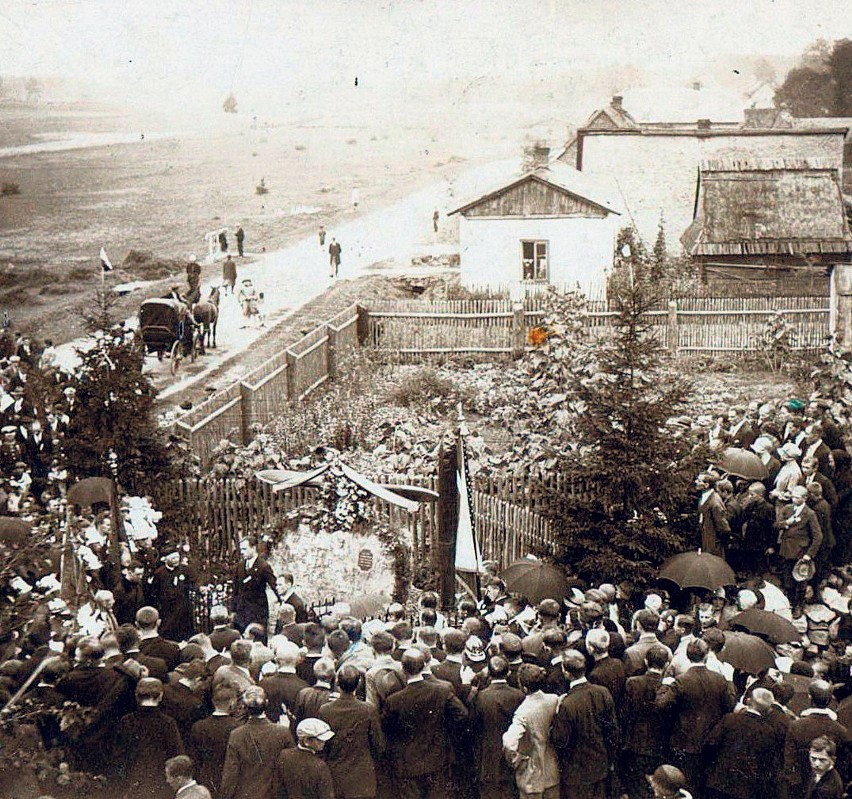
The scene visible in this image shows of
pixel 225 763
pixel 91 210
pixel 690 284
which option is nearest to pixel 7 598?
pixel 225 763

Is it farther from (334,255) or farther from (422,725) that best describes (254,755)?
(334,255)

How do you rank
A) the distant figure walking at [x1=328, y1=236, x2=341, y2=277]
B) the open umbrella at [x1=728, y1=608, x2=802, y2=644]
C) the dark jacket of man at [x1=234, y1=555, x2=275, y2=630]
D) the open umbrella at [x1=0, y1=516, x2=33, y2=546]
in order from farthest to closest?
1. the distant figure walking at [x1=328, y1=236, x2=341, y2=277]
2. the dark jacket of man at [x1=234, y1=555, x2=275, y2=630]
3. the open umbrella at [x1=0, y1=516, x2=33, y2=546]
4. the open umbrella at [x1=728, y1=608, x2=802, y2=644]

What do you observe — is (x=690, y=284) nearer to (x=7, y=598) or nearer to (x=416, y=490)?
(x=416, y=490)

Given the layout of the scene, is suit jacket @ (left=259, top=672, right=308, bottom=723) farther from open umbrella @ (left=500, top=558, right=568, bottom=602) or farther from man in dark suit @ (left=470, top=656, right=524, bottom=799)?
open umbrella @ (left=500, top=558, right=568, bottom=602)

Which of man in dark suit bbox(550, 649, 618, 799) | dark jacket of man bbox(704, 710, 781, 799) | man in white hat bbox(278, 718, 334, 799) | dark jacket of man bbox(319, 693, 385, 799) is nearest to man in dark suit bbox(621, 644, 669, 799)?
man in dark suit bbox(550, 649, 618, 799)

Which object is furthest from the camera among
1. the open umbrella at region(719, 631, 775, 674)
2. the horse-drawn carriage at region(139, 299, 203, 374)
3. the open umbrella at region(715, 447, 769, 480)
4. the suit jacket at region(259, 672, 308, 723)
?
the horse-drawn carriage at region(139, 299, 203, 374)

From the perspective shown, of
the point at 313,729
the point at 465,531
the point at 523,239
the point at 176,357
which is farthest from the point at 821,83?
the point at 313,729

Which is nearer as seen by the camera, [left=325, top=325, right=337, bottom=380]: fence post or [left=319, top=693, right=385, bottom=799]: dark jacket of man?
[left=319, top=693, right=385, bottom=799]: dark jacket of man
